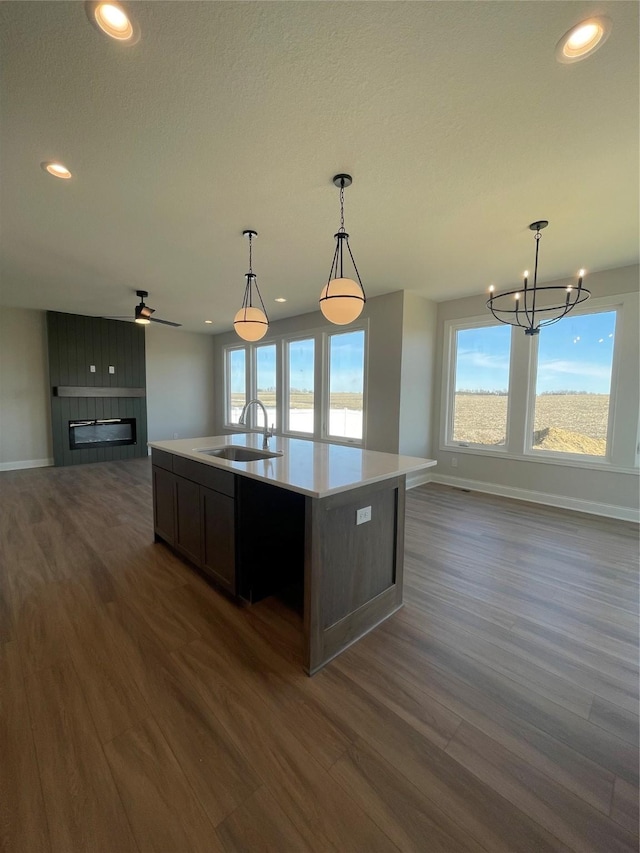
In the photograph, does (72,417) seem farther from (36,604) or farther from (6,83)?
(6,83)

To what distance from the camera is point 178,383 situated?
7.85m

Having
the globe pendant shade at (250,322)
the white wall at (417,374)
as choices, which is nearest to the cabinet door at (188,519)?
the globe pendant shade at (250,322)

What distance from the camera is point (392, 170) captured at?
2158 millimetres

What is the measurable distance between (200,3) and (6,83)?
1.05m

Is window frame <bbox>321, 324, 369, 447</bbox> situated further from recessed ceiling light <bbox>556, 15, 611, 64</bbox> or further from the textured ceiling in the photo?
recessed ceiling light <bbox>556, 15, 611, 64</bbox>

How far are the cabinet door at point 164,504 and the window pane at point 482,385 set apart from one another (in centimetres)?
415

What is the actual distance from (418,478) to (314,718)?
415 cm

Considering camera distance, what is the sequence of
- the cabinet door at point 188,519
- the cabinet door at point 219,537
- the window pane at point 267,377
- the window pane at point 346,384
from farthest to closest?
the window pane at point 267,377
the window pane at point 346,384
the cabinet door at point 188,519
the cabinet door at point 219,537

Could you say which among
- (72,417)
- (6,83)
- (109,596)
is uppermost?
(6,83)

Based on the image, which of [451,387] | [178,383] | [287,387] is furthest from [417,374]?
[178,383]

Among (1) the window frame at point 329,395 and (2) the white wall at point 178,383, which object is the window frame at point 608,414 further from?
(2) the white wall at point 178,383

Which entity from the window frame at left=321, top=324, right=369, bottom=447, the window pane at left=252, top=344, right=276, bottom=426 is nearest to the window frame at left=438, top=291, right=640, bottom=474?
the window frame at left=321, top=324, right=369, bottom=447

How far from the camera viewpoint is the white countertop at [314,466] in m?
1.71

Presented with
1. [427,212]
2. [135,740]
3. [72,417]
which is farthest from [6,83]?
[72,417]
